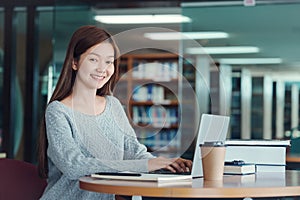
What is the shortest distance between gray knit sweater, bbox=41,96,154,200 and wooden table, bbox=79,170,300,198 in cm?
11

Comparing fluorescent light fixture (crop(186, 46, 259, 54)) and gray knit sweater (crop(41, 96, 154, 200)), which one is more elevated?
fluorescent light fixture (crop(186, 46, 259, 54))

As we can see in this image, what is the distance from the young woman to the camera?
8.52ft

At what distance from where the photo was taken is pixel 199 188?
2.21 metres

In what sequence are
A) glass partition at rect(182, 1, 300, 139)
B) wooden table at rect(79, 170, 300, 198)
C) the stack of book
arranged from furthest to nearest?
glass partition at rect(182, 1, 300, 139) < the stack of book < wooden table at rect(79, 170, 300, 198)

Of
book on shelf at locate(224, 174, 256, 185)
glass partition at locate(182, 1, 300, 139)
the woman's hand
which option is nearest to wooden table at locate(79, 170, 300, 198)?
book on shelf at locate(224, 174, 256, 185)

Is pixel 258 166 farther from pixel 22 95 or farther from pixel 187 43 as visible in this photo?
pixel 22 95

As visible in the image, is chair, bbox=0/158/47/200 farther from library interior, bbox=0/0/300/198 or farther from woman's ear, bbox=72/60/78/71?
library interior, bbox=0/0/300/198

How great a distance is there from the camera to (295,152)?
5.05 meters

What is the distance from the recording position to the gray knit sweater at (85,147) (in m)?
2.58

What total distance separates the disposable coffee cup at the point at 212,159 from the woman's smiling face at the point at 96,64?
535mm

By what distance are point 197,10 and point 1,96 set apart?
2663 mm

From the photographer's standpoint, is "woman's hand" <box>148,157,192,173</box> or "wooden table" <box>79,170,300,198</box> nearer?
"wooden table" <box>79,170,300,198</box>

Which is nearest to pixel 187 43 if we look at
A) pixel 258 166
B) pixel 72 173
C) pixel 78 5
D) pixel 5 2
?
pixel 78 5

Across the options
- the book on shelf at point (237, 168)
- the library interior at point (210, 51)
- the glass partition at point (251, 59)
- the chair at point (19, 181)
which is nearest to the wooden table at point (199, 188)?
the book on shelf at point (237, 168)
